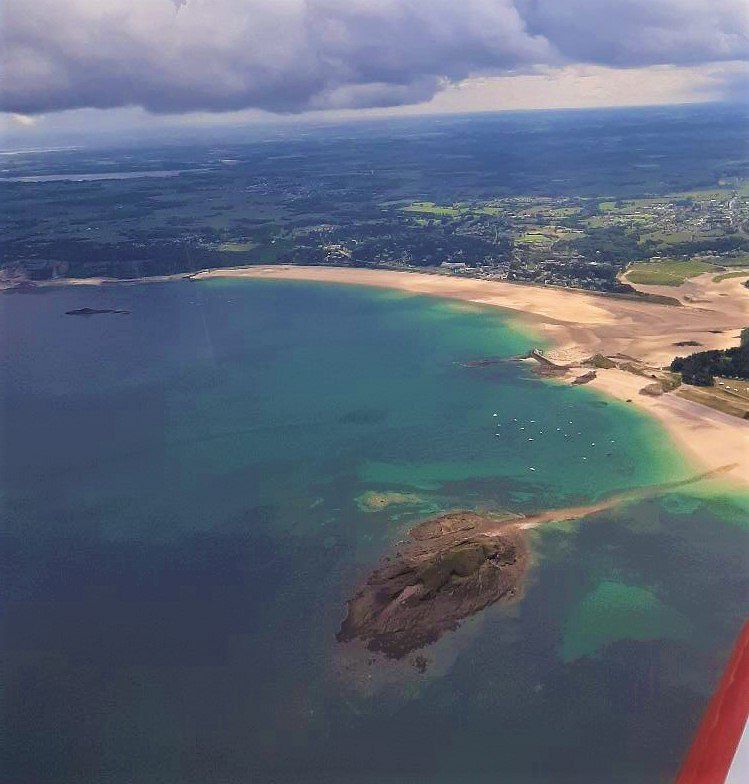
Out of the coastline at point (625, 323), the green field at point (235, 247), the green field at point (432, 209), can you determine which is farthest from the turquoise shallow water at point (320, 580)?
the green field at point (432, 209)

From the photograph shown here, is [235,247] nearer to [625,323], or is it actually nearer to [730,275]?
[625,323]

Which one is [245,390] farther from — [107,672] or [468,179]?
[468,179]

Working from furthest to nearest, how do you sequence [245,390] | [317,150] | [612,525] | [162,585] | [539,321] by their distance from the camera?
[317,150]
[539,321]
[245,390]
[612,525]
[162,585]

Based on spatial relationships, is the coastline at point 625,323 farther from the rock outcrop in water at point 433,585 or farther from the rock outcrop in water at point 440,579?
the rock outcrop in water at point 433,585

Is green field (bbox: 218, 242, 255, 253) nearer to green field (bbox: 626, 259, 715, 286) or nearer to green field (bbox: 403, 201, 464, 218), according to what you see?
green field (bbox: 403, 201, 464, 218)

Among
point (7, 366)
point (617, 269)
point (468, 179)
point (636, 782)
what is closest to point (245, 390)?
→ point (7, 366)
